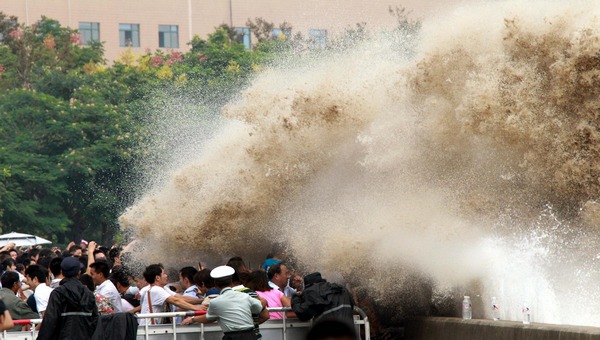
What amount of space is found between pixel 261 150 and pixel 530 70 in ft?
14.8

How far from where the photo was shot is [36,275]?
13289mm

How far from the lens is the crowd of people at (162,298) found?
10.6 meters

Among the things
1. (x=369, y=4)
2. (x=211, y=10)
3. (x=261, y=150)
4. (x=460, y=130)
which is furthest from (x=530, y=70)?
(x=211, y=10)

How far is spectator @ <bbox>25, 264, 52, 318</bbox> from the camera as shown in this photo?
12531 millimetres

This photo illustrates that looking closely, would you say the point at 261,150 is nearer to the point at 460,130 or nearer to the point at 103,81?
the point at 460,130

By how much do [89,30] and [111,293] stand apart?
2404 inches

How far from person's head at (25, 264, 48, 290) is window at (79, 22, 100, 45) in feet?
193

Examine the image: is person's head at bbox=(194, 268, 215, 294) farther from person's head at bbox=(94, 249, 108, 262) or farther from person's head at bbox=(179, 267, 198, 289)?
person's head at bbox=(94, 249, 108, 262)

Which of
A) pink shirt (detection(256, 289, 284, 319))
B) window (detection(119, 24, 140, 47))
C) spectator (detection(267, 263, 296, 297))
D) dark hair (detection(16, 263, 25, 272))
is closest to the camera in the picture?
pink shirt (detection(256, 289, 284, 319))

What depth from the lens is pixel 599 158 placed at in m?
12.4

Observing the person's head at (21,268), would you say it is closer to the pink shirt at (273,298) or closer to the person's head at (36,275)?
the person's head at (36,275)

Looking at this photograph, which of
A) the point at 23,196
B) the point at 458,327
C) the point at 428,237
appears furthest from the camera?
the point at 23,196

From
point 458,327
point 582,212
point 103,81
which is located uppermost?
point 103,81

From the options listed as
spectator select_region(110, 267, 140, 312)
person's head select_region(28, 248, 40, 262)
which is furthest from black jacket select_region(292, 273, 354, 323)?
person's head select_region(28, 248, 40, 262)
